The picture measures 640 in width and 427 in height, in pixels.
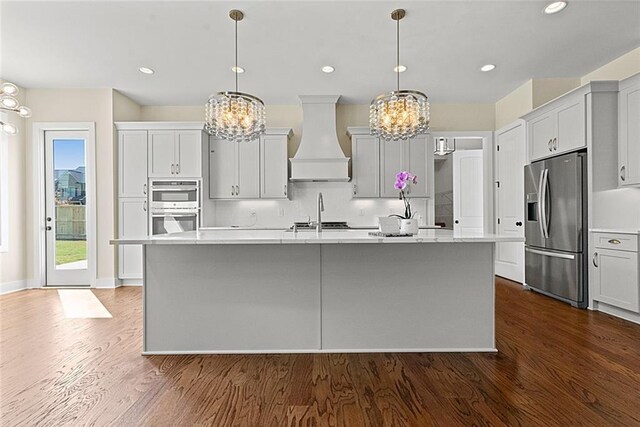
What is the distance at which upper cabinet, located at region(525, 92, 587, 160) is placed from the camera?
13.4 ft

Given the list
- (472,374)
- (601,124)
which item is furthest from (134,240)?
(601,124)

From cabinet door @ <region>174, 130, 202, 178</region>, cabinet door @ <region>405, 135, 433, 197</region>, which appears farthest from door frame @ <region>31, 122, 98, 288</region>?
cabinet door @ <region>405, 135, 433, 197</region>

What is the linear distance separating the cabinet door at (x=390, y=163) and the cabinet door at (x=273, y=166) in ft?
4.80

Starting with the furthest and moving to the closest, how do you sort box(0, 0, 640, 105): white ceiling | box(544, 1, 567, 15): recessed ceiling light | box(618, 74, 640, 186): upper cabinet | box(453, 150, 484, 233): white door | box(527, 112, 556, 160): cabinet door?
1. box(453, 150, 484, 233): white door
2. box(527, 112, 556, 160): cabinet door
3. box(618, 74, 640, 186): upper cabinet
4. box(0, 0, 640, 105): white ceiling
5. box(544, 1, 567, 15): recessed ceiling light

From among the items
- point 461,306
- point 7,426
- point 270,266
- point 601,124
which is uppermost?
point 601,124

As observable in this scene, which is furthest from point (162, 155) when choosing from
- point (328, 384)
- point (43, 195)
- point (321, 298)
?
point (328, 384)

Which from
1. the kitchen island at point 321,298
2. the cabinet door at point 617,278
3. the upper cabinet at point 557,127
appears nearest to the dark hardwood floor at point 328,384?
the kitchen island at point 321,298

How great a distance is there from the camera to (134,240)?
2.42 metres

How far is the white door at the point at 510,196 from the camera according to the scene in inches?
208

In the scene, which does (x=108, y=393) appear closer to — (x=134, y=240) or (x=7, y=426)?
(x=7, y=426)

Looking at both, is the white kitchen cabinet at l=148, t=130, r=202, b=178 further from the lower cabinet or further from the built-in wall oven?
the lower cabinet

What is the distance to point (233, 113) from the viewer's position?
3.47 m

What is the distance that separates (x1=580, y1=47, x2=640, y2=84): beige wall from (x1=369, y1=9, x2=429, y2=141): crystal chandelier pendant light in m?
2.61

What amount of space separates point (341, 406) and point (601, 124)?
12.8 ft
